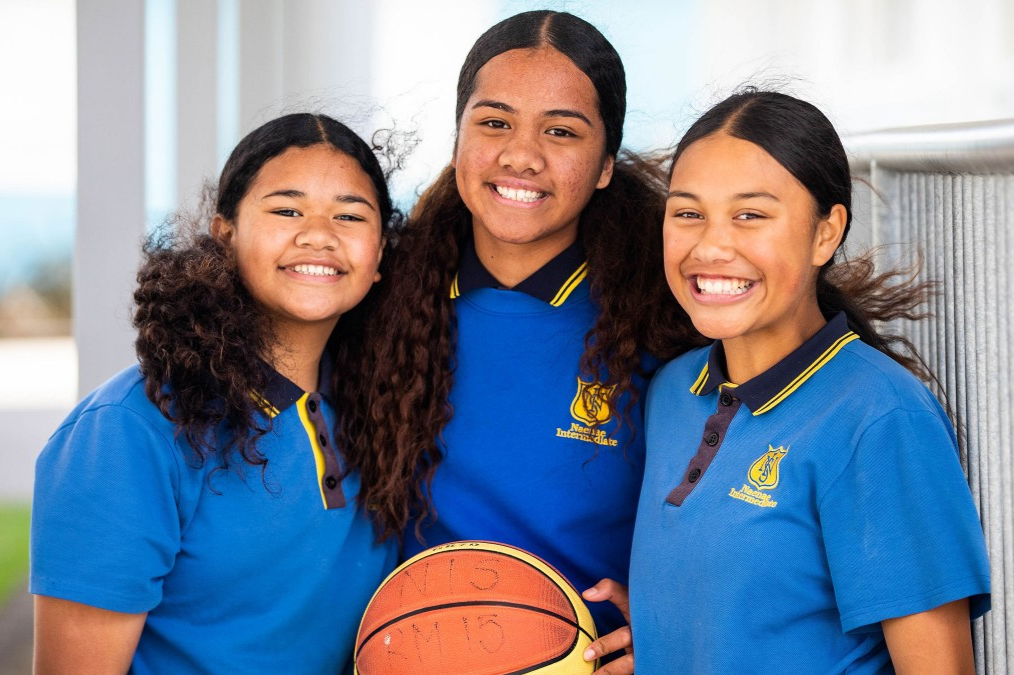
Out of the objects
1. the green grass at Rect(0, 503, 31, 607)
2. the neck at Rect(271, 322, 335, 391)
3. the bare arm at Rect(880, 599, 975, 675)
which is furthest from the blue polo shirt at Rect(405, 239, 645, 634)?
the green grass at Rect(0, 503, 31, 607)

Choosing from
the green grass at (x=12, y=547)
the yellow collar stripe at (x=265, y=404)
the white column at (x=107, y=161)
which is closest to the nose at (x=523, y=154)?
the yellow collar stripe at (x=265, y=404)

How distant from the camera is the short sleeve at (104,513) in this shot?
1542mm

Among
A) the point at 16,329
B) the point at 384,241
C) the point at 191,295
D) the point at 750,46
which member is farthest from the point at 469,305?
the point at 16,329

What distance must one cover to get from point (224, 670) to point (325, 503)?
32cm

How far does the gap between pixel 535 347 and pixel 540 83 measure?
19.5 inches

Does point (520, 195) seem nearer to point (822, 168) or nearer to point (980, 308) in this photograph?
point (822, 168)

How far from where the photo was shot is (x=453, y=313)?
1.98 m

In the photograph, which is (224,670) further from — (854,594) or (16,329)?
(16,329)

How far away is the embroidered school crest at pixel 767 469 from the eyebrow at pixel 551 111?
753mm

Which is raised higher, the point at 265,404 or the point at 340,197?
the point at 340,197

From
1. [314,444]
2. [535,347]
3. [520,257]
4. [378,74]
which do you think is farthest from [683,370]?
[378,74]

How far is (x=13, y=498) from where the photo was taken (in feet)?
29.1

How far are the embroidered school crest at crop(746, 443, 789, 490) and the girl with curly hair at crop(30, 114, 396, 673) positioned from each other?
29.4 inches

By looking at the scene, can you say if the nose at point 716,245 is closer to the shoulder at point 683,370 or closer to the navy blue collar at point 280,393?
the shoulder at point 683,370
